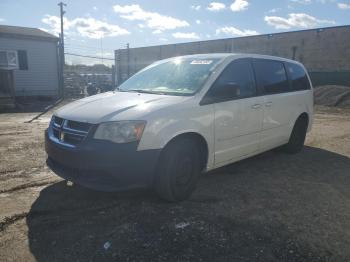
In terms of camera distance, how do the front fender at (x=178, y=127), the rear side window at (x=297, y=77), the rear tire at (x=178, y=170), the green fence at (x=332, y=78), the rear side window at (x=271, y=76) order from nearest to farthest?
1. the front fender at (x=178, y=127)
2. the rear tire at (x=178, y=170)
3. the rear side window at (x=271, y=76)
4. the rear side window at (x=297, y=77)
5. the green fence at (x=332, y=78)

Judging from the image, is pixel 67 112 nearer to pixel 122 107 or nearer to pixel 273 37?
pixel 122 107

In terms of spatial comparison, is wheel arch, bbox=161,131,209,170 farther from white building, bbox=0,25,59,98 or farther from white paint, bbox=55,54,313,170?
white building, bbox=0,25,59,98

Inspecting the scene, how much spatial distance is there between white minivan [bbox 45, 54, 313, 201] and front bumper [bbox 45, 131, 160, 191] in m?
0.01

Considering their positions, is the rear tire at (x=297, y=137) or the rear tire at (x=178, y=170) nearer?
the rear tire at (x=178, y=170)

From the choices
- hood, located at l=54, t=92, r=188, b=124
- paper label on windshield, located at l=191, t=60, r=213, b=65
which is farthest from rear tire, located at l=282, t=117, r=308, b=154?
hood, located at l=54, t=92, r=188, b=124

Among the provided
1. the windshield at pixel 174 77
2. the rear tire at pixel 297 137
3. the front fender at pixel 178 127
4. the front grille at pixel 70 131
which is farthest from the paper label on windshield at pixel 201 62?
the rear tire at pixel 297 137

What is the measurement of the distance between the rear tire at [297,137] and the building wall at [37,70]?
57.5 ft

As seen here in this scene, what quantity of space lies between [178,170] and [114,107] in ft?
3.39

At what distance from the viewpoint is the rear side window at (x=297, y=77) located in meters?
6.55

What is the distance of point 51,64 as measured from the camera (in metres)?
21.5

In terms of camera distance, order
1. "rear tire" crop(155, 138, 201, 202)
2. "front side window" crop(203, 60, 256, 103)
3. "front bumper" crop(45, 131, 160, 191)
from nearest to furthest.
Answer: "front bumper" crop(45, 131, 160, 191), "rear tire" crop(155, 138, 201, 202), "front side window" crop(203, 60, 256, 103)

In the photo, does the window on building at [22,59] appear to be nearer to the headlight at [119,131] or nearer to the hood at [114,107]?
the hood at [114,107]

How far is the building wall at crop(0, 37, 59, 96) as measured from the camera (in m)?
20.2

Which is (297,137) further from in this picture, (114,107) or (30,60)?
(30,60)
